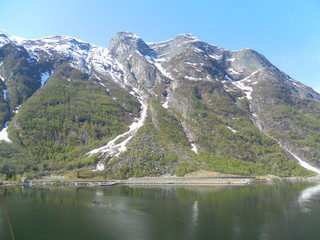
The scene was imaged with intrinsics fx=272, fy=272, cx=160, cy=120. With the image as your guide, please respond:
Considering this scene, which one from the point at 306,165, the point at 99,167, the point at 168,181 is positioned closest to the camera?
the point at 168,181

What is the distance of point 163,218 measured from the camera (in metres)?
50.3

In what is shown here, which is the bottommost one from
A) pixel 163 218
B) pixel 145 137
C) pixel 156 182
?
pixel 163 218

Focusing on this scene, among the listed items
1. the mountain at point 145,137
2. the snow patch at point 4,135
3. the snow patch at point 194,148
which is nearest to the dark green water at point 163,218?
the mountain at point 145,137

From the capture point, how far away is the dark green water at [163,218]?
40.7 m

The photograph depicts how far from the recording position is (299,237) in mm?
39469

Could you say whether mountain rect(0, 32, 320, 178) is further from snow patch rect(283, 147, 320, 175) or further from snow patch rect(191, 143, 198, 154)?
snow patch rect(191, 143, 198, 154)

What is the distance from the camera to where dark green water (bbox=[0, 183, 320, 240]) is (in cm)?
4069

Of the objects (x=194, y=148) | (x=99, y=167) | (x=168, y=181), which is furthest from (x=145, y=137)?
(x=168, y=181)

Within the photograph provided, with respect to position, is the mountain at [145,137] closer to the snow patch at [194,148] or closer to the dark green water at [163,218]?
the snow patch at [194,148]

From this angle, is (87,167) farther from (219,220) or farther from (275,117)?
(275,117)

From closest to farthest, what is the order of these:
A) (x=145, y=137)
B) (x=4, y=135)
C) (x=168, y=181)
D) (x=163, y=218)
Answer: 1. (x=163, y=218)
2. (x=168, y=181)
3. (x=145, y=137)
4. (x=4, y=135)

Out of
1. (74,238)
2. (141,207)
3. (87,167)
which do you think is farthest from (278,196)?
(87,167)

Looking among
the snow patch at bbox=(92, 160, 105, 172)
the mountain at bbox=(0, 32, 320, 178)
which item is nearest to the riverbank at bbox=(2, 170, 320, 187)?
the mountain at bbox=(0, 32, 320, 178)

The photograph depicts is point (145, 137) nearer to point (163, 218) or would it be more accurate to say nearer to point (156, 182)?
point (156, 182)
